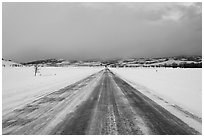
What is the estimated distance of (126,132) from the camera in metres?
4.70

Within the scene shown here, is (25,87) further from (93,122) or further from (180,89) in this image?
(180,89)

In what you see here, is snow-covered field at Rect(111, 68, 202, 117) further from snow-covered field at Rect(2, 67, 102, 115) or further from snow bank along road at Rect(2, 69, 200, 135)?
snow-covered field at Rect(2, 67, 102, 115)

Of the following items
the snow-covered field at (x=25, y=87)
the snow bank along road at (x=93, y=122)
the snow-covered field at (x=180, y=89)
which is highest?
the snow bank along road at (x=93, y=122)

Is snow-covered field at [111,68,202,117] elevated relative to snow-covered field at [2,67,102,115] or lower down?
elevated

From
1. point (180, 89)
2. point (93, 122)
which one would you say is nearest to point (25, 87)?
point (93, 122)

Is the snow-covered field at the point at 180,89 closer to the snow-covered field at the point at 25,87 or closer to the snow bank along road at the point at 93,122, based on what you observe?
the snow bank along road at the point at 93,122

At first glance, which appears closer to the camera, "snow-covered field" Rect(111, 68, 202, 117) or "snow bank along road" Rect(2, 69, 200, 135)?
"snow bank along road" Rect(2, 69, 200, 135)

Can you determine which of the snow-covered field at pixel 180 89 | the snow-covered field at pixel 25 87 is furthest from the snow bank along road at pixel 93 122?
the snow-covered field at pixel 180 89

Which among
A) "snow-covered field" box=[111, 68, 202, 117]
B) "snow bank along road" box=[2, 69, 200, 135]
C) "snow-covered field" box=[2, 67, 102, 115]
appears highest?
"snow bank along road" box=[2, 69, 200, 135]

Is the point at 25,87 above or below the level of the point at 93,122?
below

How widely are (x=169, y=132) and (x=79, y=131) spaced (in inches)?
96.5

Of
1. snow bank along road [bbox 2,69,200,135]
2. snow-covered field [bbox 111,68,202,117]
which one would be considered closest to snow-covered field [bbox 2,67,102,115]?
snow bank along road [bbox 2,69,200,135]

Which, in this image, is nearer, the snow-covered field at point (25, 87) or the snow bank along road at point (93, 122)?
the snow bank along road at point (93, 122)

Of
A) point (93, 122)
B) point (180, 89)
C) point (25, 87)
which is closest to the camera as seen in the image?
point (93, 122)
